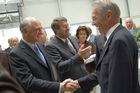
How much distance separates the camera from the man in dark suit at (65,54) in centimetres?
252

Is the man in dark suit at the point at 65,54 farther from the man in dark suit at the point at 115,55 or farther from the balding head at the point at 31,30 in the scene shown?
the man in dark suit at the point at 115,55

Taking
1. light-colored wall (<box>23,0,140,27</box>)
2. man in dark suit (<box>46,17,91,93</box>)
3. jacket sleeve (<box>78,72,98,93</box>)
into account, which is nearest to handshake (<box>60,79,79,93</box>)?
jacket sleeve (<box>78,72,98,93</box>)

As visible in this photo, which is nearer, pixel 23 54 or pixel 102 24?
pixel 102 24

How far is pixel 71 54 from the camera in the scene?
8.88 feet

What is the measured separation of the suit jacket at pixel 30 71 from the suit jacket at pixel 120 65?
2.03ft

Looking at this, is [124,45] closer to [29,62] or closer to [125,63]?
[125,63]

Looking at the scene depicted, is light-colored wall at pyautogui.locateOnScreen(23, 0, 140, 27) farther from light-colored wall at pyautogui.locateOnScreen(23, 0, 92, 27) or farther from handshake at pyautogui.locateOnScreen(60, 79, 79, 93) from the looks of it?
handshake at pyautogui.locateOnScreen(60, 79, 79, 93)

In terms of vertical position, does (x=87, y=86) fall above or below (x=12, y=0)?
below

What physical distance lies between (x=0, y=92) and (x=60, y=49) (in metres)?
1.99

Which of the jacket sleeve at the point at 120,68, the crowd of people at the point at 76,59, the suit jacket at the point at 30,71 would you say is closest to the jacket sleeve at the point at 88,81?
the crowd of people at the point at 76,59

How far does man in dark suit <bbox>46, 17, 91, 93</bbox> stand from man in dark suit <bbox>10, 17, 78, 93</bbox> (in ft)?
0.99

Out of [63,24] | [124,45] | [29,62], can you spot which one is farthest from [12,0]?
[124,45]

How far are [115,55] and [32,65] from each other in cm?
85

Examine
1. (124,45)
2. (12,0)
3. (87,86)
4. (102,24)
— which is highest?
(12,0)
